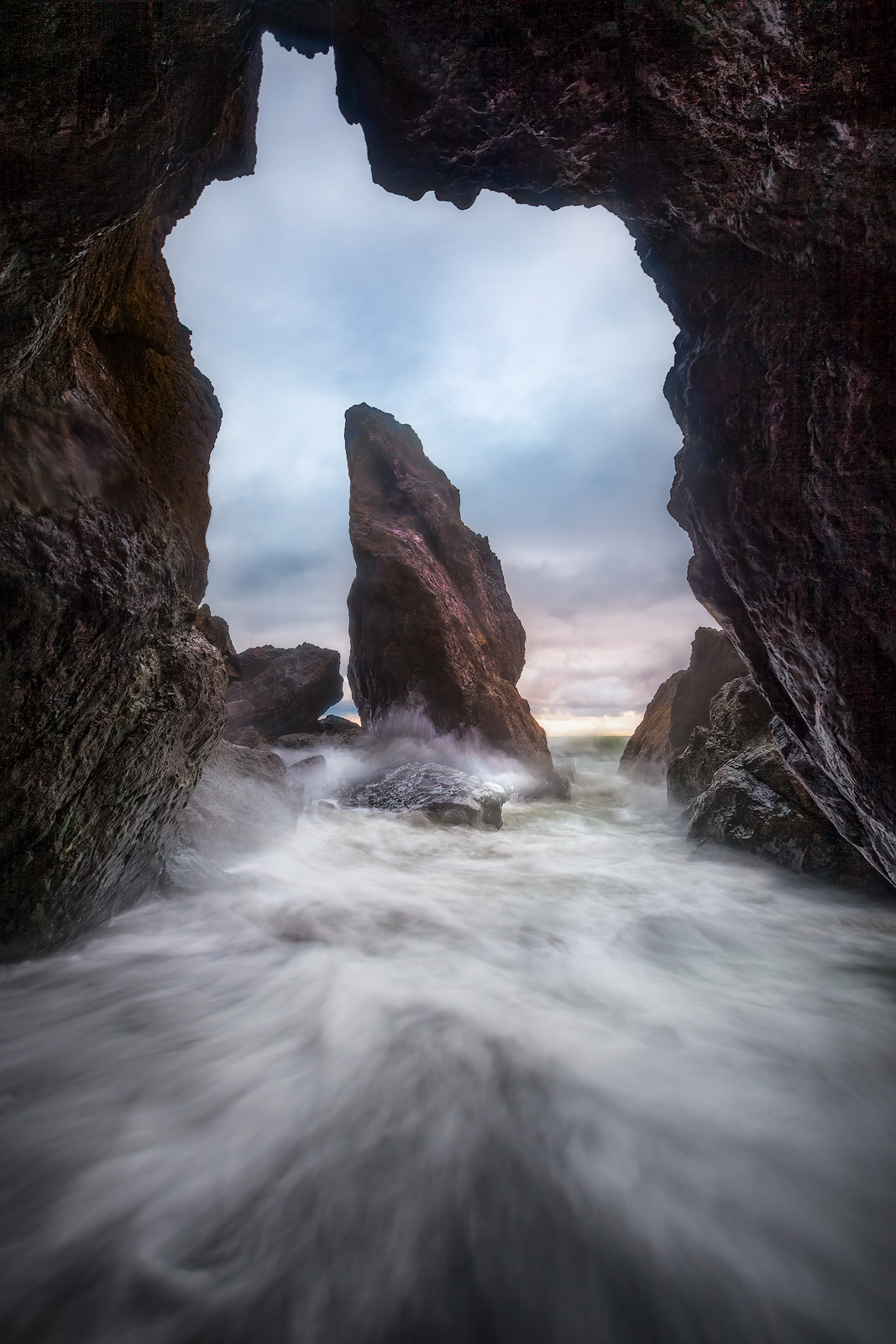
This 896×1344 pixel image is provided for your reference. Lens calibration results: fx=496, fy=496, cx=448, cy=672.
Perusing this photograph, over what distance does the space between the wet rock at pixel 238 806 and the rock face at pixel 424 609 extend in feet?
23.3

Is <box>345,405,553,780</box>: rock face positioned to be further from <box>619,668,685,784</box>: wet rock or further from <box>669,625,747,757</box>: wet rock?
<box>669,625,747,757</box>: wet rock

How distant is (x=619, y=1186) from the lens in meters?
1.58

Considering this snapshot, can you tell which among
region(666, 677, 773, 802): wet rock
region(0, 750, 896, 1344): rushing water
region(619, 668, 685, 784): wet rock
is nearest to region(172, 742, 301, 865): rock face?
region(0, 750, 896, 1344): rushing water

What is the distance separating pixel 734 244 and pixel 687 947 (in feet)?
15.2

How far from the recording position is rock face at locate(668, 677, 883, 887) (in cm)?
501

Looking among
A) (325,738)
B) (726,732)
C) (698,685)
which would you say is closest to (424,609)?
(325,738)

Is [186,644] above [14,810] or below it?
above

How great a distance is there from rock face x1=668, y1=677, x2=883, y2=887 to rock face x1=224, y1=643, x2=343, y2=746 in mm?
12772

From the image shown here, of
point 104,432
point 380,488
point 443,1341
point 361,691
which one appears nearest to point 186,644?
point 104,432

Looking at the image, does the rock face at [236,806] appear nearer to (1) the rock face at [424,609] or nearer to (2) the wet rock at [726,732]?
(2) the wet rock at [726,732]

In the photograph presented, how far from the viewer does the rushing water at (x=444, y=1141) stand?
1.25m

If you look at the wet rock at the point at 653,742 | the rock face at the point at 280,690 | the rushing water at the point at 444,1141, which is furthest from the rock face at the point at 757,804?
the rock face at the point at 280,690

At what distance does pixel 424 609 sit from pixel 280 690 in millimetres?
6656

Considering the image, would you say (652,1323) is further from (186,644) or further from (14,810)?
(186,644)
